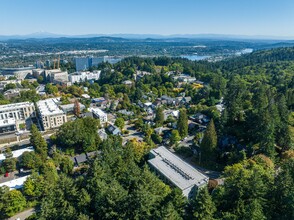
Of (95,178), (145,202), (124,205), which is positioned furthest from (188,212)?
(95,178)

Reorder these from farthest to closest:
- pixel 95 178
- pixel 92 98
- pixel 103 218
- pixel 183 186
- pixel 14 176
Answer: pixel 92 98 < pixel 14 176 < pixel 183 186 < pixel 95 178 < pixel 103 218

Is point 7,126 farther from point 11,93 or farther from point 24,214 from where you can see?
point 24,214

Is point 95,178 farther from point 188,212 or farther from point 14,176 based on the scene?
point 14,176

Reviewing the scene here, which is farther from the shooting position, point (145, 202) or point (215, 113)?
point (215, 113)

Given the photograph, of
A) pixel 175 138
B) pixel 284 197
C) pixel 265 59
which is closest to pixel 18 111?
pixel 175 138

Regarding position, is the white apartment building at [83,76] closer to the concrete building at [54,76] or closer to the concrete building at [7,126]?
the concrete building at [54,76]

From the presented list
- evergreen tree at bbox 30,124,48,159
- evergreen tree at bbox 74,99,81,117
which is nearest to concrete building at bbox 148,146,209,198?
evergreen tree at bbox 30,124,48,159
